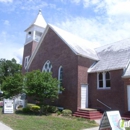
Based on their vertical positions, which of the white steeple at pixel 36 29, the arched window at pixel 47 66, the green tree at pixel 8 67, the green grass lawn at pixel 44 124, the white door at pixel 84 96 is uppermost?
the white steeple at pixel 36 29

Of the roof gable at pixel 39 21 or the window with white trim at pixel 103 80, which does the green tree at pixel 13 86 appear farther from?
the roof gable at pixel 39 21

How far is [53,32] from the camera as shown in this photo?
2294cm

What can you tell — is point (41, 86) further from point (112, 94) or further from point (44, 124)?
point (112, 94)

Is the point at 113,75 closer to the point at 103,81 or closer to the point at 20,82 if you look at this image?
the point at 103,81

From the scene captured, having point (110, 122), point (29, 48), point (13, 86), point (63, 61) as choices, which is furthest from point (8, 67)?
point (110, 122)

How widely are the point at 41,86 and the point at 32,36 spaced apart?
16049 millimetres

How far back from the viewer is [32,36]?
3002cm

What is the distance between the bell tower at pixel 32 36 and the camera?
29672mm

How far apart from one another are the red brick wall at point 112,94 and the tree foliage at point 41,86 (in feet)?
14.2

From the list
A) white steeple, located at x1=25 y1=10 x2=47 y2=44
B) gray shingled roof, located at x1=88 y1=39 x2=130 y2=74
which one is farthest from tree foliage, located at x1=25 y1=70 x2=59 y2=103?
white steeple, located at x1=25 y1=10 x2=47 y2=44

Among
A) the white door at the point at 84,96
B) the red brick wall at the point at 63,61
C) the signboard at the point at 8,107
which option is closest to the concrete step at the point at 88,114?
the red brick wall at the point at 63,61

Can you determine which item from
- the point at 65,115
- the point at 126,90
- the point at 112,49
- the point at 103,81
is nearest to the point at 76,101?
the point at 65,115

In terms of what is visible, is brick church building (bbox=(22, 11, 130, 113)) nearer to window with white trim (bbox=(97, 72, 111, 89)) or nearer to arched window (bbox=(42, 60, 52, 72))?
window with white trim (bbox=(97, 72, 111, 89))

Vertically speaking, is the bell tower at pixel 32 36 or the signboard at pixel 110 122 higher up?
the bell tower at pixel 32 36
